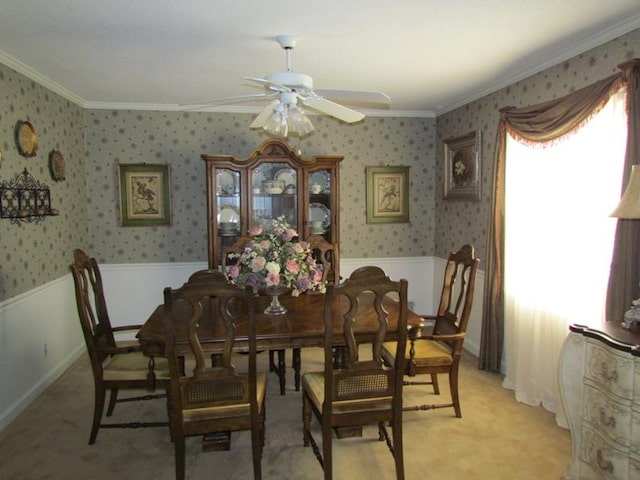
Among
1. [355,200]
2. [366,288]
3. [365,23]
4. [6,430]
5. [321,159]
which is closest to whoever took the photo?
[366,288]

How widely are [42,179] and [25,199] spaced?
14.4 inches

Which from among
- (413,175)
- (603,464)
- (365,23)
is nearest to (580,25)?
(365,23)

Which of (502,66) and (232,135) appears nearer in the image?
(502,66)

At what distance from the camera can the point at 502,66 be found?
10.8 feet

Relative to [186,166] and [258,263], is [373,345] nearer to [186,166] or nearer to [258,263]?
→ [258,263]

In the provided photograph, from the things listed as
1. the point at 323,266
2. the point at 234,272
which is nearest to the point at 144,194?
the point at 323,266

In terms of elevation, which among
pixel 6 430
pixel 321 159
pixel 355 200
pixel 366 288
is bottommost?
pixel 6 430

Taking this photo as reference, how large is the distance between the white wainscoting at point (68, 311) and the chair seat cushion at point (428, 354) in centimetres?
124

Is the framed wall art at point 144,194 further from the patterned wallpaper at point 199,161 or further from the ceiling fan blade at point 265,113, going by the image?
the ceiling fan blade at point 265,113

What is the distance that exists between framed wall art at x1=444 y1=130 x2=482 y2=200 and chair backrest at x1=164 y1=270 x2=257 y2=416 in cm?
273

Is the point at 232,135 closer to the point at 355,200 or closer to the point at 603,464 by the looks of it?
the point at 355,200

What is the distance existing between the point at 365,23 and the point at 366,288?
141cm

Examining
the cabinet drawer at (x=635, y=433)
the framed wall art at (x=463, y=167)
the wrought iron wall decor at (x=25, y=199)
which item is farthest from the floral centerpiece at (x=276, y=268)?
the framed wall art at (x=463, y=167)

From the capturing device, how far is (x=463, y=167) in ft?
14.1
